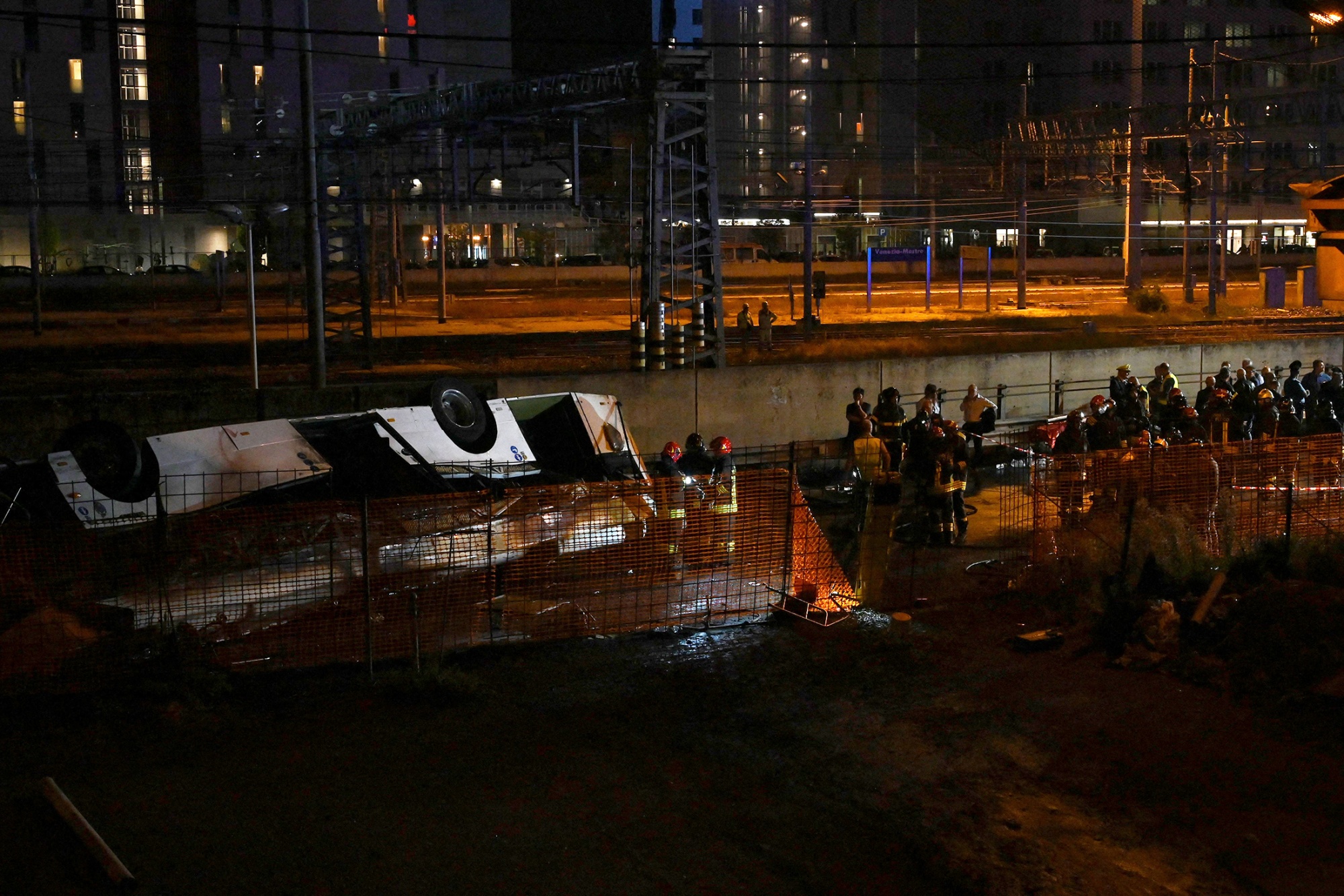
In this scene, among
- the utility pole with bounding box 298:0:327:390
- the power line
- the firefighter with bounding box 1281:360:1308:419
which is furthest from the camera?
the firefighter with bounding box 1281:360:1308:419

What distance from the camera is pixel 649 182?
20719 mm

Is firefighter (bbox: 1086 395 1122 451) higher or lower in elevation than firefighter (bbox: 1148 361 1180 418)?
lower

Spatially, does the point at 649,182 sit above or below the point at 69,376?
above

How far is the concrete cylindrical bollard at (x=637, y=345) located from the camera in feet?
65.2

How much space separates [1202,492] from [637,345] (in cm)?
997

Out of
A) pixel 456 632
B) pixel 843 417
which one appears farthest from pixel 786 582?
pixel 843 417

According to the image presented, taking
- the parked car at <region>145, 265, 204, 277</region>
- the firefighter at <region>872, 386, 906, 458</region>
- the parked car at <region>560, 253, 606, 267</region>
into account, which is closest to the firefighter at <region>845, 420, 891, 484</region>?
the firefighter at <region>872, 386, 906, 458</region>

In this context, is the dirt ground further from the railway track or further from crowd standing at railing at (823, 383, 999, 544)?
the railway track

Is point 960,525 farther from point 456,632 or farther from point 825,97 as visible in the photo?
point 825,97

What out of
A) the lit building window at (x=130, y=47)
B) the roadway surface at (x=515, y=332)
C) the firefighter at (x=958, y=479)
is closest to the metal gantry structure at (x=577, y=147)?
the roadway surface at (x=515, y=332)

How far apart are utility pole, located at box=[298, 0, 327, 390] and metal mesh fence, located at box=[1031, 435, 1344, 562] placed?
10654mm

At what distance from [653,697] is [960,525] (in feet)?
19.1

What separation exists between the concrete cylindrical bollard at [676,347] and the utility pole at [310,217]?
220 inches

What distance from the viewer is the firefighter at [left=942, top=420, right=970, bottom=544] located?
43.5 feet
